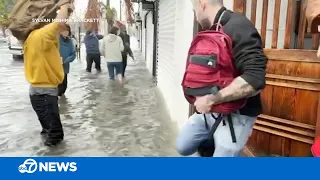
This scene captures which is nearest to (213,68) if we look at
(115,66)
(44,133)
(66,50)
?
(44,133)

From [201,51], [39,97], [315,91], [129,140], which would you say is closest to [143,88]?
[129,140]

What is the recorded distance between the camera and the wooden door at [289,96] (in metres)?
3.17

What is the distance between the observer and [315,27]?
2070mm

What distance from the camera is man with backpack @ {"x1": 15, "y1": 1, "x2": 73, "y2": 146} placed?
4641 millimetres

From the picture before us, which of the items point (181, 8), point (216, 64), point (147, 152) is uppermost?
point (181, 8)

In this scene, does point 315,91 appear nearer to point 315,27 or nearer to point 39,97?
point 315,27

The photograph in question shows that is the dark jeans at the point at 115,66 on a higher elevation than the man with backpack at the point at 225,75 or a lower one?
lower

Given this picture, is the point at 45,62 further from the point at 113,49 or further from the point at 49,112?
the point at 113,49

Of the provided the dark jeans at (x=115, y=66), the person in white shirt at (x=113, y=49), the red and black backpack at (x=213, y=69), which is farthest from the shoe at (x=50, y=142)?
the dark jeans at (x=115, y=66)
